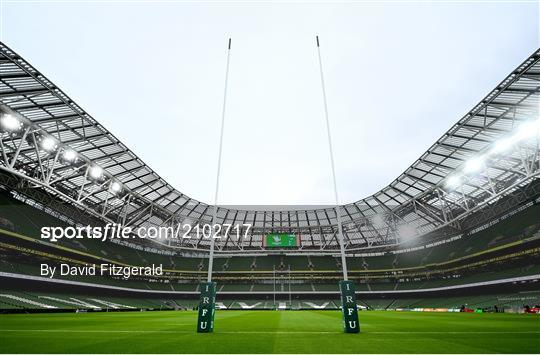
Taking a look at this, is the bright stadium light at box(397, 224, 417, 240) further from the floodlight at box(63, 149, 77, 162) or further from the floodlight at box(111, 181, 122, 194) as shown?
the floodlight at box(63, 149, 77, 162)

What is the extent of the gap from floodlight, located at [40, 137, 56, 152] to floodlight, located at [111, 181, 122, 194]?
983cm

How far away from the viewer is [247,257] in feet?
230

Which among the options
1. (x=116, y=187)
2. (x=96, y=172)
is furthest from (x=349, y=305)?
(x=116, y=187)

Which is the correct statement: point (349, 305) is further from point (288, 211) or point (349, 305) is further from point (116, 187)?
point (288, 211)

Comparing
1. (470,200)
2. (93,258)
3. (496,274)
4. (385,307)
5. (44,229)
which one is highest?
(470,200)

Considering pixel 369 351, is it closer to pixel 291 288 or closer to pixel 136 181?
pixel 136 181

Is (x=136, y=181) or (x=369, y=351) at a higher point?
(x=136, y=181)

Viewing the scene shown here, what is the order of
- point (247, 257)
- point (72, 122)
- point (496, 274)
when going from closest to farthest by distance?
point (72, 122) < point (496, 274) < point (247, 257)

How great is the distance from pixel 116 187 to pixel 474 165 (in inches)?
1773

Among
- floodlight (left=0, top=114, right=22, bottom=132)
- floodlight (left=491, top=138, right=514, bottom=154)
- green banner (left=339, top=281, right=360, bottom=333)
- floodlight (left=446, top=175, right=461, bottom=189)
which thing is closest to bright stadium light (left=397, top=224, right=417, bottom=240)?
floodlight (left=446, top=175, right=461, bottom=189)

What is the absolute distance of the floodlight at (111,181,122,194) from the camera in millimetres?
37806

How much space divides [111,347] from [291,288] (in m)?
58.4

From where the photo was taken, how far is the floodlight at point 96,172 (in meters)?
33.0

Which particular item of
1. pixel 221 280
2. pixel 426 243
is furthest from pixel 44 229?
pixel 426 243
